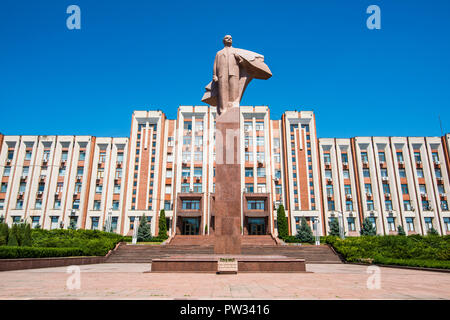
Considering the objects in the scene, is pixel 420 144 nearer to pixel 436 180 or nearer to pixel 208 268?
pixel 436 180

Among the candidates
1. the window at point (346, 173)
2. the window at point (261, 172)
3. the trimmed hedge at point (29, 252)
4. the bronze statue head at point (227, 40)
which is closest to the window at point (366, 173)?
the window at point (346, 173)

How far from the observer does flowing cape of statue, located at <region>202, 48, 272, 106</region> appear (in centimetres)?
1216

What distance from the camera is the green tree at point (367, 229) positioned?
3359 cm

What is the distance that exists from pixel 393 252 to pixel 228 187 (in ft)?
35.1

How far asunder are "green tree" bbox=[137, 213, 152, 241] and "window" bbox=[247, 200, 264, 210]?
11.9 m

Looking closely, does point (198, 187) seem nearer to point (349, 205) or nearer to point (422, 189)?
point (349, 205)

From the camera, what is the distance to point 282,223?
3372cm

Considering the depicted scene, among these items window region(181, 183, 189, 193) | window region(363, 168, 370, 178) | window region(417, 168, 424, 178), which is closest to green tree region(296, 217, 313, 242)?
window region(363, 168, 370, 178)

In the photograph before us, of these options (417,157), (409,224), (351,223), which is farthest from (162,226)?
(417,157)

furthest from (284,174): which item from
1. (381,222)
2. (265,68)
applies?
(265,68)

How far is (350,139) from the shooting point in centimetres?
Result: 3997

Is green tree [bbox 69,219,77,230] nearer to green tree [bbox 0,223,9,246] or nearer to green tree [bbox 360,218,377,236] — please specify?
green tree [bbox 0,223,9,246]

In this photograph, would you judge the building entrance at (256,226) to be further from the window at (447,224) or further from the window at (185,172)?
the window at (447,224)

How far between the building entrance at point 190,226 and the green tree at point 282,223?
31.6 feet
